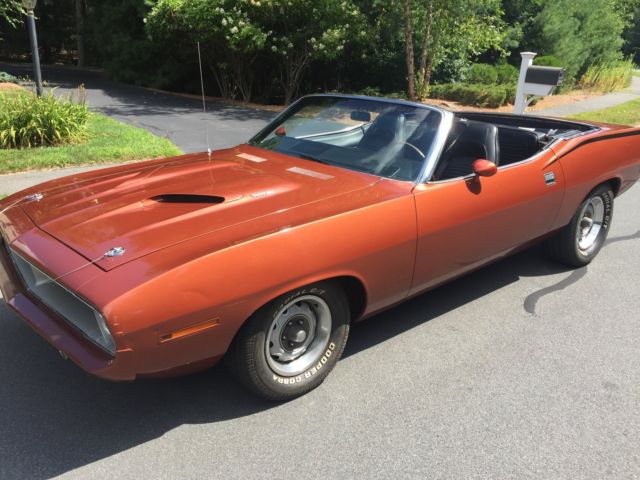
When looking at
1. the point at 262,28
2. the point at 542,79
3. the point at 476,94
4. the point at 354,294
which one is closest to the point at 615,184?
the point at 354,294

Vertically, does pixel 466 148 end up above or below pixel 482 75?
below

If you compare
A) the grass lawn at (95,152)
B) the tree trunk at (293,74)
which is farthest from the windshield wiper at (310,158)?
the tree trunk at (293,74)

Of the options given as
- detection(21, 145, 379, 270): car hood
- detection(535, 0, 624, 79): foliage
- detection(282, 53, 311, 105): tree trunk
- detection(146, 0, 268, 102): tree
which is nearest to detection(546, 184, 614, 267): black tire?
detection(21, 145, 379, 270): car hood

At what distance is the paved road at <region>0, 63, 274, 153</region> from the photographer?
35.9 feet

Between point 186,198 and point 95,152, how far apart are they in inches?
235

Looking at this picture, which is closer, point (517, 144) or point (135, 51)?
point (517, 144)

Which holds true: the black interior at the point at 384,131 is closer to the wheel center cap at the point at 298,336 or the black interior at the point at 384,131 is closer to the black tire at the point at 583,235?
the wheel center cap at the point at 298,336

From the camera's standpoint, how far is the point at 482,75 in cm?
1945

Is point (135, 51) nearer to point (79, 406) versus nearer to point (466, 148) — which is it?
point (466, 148)

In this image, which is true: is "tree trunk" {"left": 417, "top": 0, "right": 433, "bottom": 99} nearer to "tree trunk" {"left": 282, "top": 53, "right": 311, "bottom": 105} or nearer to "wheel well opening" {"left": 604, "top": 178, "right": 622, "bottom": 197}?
"tree trunk" {"left": 282, "top": 53, "right": 311, "bottom": 105}

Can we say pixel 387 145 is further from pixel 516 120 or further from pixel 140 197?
pixel 516 120

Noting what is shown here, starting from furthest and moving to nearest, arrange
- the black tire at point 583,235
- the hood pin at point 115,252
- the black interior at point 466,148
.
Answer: the black tire at point 583,235, the black interior at point 466,148, the hood pin at point 115,252

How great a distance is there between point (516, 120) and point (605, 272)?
1792 mm

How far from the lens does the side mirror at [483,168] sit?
3324mm
